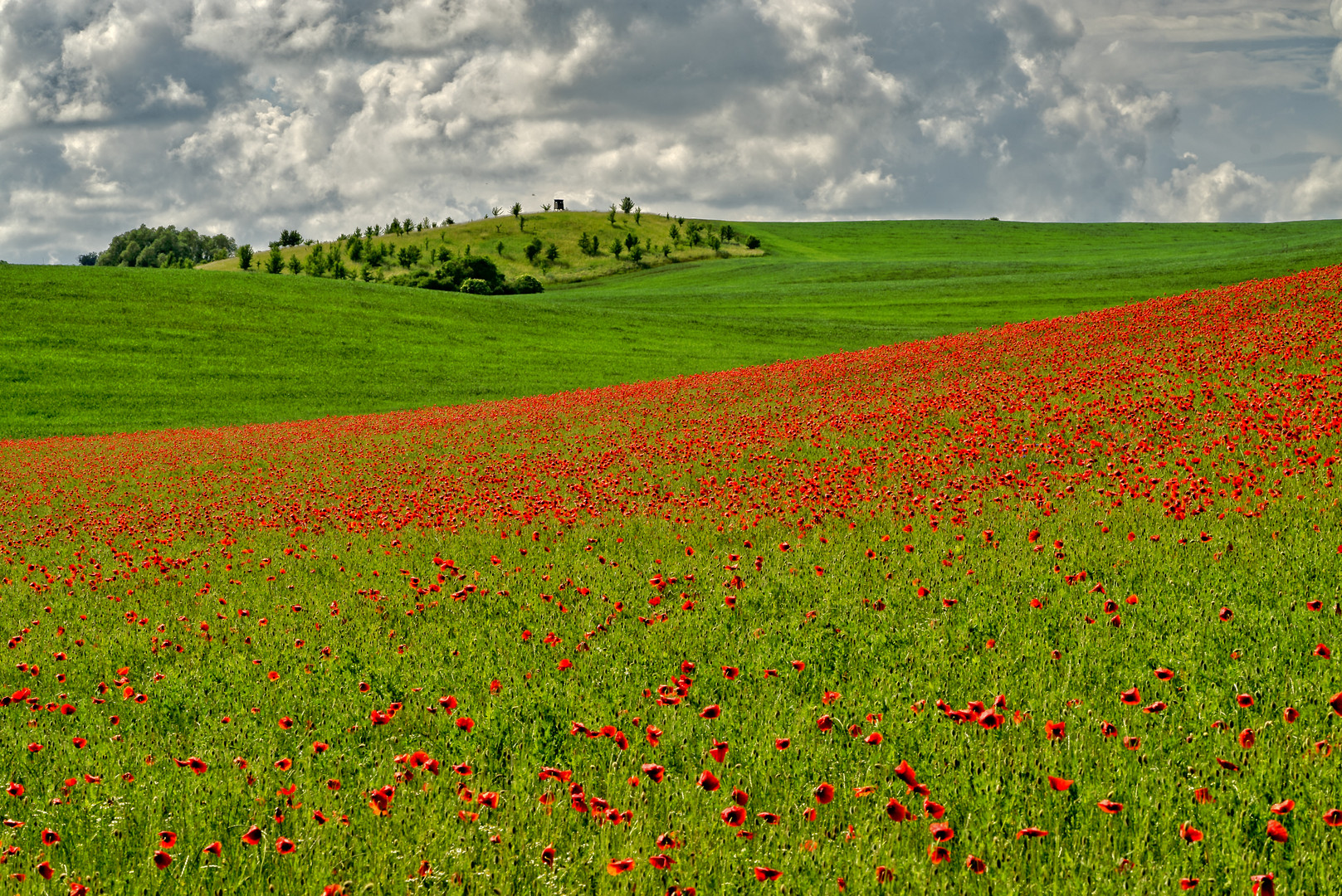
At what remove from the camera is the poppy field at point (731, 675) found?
4.40 m

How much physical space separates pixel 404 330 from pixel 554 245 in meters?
62.0

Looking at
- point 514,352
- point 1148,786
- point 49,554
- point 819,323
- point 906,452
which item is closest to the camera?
point 1148,786

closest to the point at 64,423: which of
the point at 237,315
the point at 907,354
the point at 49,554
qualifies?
the point at 237,315

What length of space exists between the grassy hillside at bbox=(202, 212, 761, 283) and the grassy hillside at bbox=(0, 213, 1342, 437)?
22.5 m

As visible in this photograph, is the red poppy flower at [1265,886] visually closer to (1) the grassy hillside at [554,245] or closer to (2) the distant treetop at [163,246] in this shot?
(1) the grassy hillside at [554,245]

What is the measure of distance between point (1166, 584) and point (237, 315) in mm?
49510

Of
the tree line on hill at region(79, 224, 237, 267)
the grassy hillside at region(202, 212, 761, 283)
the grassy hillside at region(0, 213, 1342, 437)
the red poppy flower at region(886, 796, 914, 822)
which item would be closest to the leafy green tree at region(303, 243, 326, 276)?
the grassy hillside at region(202, 212, 761, 283)

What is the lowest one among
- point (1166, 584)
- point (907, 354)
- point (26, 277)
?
point (1166, 584)

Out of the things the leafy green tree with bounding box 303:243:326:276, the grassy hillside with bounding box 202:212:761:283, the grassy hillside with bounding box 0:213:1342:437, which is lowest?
the grassy hillside with bounding box 0:213:1342:437

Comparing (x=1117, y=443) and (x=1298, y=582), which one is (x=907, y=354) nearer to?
(x=1117, y=443)

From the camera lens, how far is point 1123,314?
24.1 m

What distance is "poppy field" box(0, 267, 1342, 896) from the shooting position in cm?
440

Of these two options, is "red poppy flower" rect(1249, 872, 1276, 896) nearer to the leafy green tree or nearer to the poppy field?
the poppy field

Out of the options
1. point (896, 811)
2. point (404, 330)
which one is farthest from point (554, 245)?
point (896, 811)
